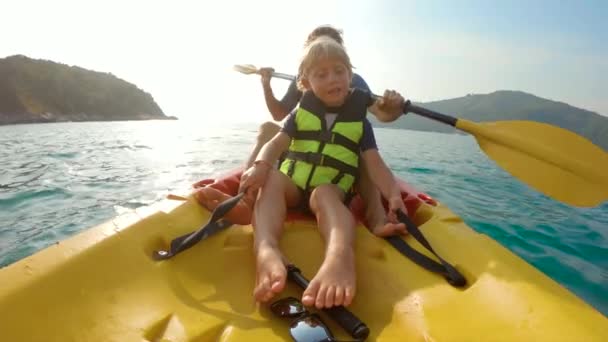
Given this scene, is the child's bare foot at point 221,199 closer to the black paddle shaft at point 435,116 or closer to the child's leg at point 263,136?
the child's leg at point 263,136

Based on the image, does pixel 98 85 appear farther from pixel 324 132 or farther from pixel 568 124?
pixel 568 124

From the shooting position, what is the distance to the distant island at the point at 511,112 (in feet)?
280

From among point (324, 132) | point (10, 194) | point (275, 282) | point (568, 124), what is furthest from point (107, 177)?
point (568, 124)

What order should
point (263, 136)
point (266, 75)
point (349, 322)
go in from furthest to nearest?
point (266, 75) → point (263, 136) → point (349, 322)

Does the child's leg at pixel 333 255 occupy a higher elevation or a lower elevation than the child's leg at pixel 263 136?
lower

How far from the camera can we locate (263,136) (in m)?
2.86

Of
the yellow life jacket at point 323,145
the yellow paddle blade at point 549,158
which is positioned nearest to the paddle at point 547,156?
the yellow paddle blade at point 549,158

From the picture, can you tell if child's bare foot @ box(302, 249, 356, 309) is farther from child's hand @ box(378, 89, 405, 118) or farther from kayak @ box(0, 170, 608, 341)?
child's hand @ box(378, 89, 405, 118)

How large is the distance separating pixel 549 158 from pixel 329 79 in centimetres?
148

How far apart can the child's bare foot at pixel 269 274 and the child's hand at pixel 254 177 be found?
0.40m

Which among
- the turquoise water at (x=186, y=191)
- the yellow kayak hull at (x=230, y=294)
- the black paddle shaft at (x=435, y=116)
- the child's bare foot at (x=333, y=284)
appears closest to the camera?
the yellow kayak hull at (x=230, y=294)

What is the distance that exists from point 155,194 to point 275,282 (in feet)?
11.8

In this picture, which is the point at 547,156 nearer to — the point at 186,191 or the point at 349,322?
the point at 349,322

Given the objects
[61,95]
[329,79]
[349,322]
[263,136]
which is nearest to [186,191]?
[263,136]
